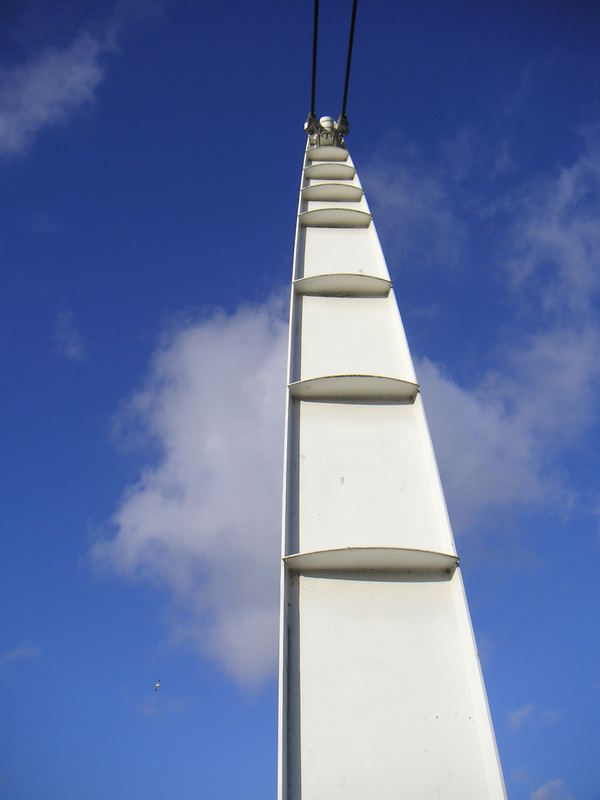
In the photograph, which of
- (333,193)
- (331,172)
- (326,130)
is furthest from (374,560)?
(326,130)

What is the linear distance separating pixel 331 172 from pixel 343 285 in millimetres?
7276

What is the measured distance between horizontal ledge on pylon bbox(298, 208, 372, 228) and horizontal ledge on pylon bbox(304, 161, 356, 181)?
3.40 m

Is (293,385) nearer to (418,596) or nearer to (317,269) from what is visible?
(418,596)

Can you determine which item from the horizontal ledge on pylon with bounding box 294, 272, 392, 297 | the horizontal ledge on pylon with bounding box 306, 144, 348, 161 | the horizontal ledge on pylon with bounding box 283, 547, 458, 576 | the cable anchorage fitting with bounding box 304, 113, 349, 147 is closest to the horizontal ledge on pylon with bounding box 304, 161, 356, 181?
the horizontal ledge on pylon with bounding box 306, 144, 348, 161

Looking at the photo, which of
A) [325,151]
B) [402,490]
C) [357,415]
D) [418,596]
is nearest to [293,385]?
[357,415]

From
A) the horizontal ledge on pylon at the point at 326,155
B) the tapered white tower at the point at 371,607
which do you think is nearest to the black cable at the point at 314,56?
the horizontal ledge on pylon at the point at 326,155

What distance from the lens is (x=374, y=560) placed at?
252 inches

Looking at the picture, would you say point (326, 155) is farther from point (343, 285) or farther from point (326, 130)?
point (343, 285)

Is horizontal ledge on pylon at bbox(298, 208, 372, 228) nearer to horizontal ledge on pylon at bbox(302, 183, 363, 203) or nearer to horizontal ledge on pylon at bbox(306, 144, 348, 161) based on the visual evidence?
horizontal ledge on pylon at bbox(302, 183, 363, 203)

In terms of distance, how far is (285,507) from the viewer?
699cm

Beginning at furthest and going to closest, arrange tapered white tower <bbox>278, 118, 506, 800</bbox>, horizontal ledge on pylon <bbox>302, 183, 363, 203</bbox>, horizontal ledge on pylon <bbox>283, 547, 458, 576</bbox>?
horizontal ledge on pylon <bbox>302, 183, 363, 203</bbox>, horizontal ledge on pylon <bbox>283, 547, 458, 576</bbox>, tapered white tower <bbox>278, 118, 506, 800</bbox>

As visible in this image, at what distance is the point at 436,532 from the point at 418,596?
974mm

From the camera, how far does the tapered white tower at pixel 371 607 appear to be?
201 inches

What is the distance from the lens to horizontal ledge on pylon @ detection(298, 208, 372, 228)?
1361 centimetres
